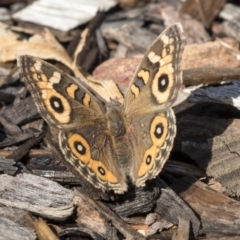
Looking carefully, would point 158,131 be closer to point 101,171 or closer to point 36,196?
point 101,171

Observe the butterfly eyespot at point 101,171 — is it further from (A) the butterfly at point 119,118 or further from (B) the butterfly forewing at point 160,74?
(B) the butterfly forewing at point 160,74

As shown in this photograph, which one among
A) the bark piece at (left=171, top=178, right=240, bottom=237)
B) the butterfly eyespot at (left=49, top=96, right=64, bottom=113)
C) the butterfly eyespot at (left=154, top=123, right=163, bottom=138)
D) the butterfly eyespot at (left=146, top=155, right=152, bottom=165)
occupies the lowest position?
the bark piece at (left=171, top=178, right=240, bottom=237)

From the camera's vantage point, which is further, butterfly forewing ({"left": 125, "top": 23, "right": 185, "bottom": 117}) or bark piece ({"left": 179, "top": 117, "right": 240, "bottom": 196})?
bark piece ({"left": 179, "top": 117, "right": 240, "bottom": 196})

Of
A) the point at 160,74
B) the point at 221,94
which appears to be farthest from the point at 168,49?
the point at 221,94

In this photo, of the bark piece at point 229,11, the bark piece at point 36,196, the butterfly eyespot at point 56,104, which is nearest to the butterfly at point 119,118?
the butterfly eyespot at point 56,104

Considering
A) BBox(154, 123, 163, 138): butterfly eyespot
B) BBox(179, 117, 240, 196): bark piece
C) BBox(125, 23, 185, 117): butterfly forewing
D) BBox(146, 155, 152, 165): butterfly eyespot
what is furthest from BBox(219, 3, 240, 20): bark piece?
BBox(146, 155, 152, 165): butterfly eyespot

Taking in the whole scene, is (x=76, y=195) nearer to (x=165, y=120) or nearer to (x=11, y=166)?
(x=11, y=166)

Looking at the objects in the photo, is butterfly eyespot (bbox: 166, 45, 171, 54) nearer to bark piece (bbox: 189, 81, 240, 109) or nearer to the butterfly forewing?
the butterfly forewing
